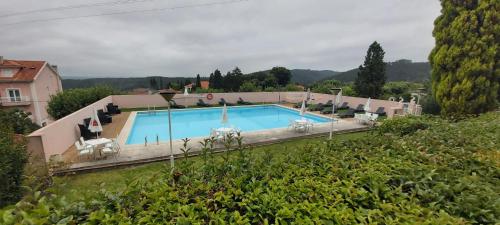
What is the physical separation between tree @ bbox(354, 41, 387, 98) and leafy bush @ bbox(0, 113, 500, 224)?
20080mm

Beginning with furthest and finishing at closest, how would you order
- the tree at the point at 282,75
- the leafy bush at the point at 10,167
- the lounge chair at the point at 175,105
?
the tree at the point at 282,75 → the lounge chair at the point at 175,105 → the leafy bush at the point at 10,167

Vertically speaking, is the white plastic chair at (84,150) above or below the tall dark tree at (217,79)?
below

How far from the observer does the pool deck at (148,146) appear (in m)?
7.79

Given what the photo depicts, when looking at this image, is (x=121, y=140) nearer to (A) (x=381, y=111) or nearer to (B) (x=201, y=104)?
(B) (x=201, y=104)

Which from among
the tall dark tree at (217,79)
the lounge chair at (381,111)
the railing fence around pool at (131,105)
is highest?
the tall dark tree at (217,79)

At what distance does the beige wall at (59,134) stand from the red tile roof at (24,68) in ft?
67.8

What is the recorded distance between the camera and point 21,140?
17.7ft

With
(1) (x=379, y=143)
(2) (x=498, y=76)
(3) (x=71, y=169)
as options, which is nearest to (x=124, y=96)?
(3) (x=71, y=169)

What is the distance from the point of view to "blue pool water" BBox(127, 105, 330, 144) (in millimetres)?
13695

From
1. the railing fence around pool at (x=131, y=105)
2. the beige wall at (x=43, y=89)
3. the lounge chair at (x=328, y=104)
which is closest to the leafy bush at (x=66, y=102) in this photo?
the railing fence around pool at (x=131, y=105)

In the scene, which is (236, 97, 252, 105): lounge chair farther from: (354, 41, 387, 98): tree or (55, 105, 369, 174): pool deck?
(55, 105, 369, 174): pool deck

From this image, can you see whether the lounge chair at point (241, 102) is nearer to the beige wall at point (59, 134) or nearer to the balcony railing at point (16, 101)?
the beige wall at point (59, 134)

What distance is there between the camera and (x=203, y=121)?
17578mm

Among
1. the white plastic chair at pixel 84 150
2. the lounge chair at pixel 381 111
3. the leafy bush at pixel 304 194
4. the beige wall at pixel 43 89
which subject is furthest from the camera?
the beige wall at pixel 43 89
